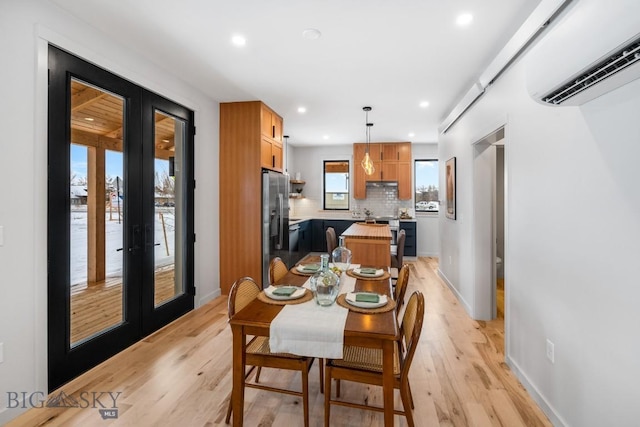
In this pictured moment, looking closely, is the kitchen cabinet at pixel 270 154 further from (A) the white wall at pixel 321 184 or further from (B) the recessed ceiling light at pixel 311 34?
(A) the white wall at pixel 321 184

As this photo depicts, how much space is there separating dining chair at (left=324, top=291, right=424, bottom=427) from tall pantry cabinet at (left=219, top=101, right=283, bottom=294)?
8.85ft

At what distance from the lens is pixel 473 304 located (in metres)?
3.54

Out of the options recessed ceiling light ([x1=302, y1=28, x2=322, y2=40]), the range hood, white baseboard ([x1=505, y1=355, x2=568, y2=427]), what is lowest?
white baseboard ([x1=505, y1=355, x2=568, y2=427])

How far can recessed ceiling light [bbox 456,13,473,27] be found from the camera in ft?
7.41

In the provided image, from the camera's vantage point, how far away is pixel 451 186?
14.5ft

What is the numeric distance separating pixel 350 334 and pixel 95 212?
7.66ft

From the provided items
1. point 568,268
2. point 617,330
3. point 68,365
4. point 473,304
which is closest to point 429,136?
point 473,304

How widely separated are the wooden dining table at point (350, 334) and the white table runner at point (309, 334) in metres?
0.05

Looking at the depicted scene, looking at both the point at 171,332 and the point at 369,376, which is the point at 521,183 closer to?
the point at 369,376

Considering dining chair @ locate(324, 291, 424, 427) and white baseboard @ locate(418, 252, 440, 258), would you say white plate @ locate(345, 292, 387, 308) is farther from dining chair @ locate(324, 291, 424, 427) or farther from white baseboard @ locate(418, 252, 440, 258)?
white baseboard @ locate(418, 252, 440, 258)

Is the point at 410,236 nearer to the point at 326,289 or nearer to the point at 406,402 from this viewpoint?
the point at 326,289

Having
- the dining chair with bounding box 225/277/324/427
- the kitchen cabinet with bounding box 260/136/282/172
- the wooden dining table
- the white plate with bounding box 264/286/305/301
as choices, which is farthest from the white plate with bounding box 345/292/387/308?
the kitchen cabinet with bounding box 260/136/282/172

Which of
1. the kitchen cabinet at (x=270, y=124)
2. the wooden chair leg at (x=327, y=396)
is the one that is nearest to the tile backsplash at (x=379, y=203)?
the kitchen cabinet at (x=270, y=124)

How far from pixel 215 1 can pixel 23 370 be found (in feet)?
8.91
